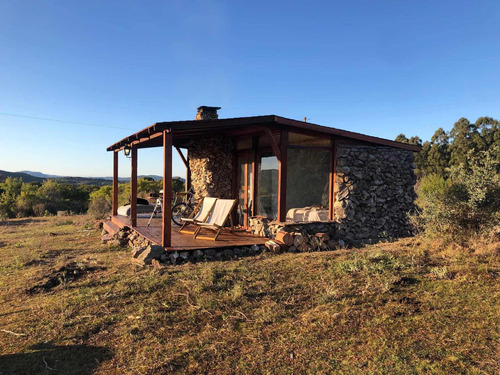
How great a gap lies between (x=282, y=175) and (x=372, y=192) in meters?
2.50

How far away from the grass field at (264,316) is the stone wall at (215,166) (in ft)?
11.8

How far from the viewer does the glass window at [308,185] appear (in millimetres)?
7293

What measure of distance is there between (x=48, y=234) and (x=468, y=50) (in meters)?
15.0

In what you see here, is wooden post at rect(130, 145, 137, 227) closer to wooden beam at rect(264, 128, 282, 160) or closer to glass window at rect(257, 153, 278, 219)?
glass window at rect(257, 153, 278, 219)

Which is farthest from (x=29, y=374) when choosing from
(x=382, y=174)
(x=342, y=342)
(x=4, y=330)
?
(x=382, y=174)

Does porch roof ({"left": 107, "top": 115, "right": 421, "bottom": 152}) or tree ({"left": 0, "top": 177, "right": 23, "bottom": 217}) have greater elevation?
porch roof ({"left": 107, "top": 115, "right": 421, "bottom": 152})

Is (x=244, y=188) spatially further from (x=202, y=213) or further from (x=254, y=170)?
(x=202, y=213)

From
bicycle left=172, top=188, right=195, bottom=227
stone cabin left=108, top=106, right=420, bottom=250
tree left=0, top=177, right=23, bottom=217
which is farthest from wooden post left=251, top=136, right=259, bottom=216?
tree left=0, top=177, right=23, bottom=217

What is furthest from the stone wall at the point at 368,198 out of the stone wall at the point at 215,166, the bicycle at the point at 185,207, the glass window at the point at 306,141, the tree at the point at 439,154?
the tree at the point at 439,154

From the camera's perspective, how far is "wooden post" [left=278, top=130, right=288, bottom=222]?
6.72m

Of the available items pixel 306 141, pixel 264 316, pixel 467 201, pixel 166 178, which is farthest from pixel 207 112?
pixel 264 316

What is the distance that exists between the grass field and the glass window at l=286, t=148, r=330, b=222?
2262 millimetres

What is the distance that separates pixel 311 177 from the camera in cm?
761

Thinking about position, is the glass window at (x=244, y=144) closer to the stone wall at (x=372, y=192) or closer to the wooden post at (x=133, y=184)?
the stone wall at (x=372, y=192)
